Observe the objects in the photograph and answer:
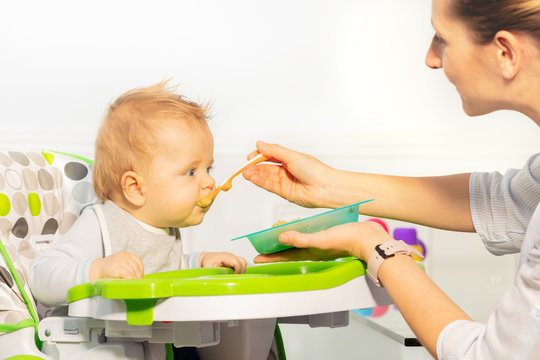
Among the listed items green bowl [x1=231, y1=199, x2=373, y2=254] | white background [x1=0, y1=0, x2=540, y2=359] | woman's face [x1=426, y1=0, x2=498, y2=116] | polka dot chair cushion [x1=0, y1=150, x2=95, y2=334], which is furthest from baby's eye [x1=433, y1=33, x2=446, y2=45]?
white background [x1=0, y1=0, x2=540, y2=359]

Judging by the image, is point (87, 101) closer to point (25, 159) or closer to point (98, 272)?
point (25, 159)

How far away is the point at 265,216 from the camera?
6.22 ft

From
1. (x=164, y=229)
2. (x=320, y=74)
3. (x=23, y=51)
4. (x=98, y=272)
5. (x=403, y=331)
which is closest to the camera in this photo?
(x=98, y=272)

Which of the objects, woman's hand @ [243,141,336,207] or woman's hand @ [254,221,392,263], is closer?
woman's hand @ [254,221,392,263]

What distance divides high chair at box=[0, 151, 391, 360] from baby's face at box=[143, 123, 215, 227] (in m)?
0.10

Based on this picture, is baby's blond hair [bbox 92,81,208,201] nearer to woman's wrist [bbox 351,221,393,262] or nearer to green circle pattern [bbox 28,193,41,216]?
green circle pattern [bbox 28,193,41,216]

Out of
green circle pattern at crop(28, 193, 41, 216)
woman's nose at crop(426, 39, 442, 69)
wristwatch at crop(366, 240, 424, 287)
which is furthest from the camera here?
green circle pattern at crop(28, 193, 41, 216)

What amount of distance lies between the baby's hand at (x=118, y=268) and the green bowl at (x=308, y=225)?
13 centimetres

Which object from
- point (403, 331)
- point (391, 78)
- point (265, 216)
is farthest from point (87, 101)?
point (403, 331)

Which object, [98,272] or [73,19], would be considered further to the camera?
[73,19]

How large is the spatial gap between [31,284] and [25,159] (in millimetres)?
253

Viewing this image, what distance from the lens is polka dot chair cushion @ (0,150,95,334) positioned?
0.94 meters

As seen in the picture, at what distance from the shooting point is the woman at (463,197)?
2.28ft

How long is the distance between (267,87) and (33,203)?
955 mm
